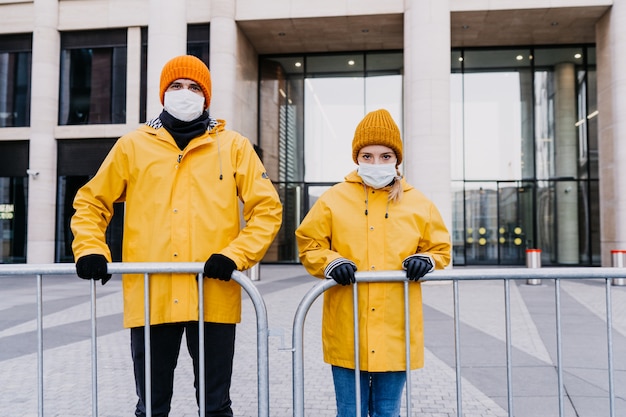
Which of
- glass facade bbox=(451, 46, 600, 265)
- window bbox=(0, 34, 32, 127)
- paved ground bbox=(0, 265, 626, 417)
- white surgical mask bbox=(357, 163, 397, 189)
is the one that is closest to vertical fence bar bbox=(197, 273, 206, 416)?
paved ground bbox=(0, 265, 626, 417)

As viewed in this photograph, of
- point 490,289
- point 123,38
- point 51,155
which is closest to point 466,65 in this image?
point 490,289

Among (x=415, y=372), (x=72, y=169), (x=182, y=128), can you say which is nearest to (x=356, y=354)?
(x=182, y=128)

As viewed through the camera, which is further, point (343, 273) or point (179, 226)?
point (179, 226)

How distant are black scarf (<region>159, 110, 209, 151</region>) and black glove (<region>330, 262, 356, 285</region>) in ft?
3.56

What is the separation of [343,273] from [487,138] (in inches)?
748

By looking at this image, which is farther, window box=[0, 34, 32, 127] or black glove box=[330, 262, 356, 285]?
window box=[0, 34, 32, 127]

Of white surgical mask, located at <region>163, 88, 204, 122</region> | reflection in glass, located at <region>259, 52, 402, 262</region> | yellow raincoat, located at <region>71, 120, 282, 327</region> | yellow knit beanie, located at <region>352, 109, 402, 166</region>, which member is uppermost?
reflection in glass, located at <region>259, 52, 402, 262</region>

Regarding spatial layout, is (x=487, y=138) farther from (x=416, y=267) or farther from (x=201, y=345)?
(x=201, y=345)

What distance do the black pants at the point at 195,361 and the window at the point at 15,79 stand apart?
59.9ft

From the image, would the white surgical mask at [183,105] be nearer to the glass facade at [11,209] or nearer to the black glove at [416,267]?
the black glove at [416,267]

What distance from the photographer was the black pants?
275 cm

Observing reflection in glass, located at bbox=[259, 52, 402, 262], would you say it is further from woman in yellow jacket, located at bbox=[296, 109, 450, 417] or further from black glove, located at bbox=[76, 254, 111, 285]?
black glove, located at bbox=[76, 254, 111, 285]

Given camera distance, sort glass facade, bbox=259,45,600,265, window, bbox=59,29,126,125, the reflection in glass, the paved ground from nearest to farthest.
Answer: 1. the paved ground
2. window, bbox=59,29,126,125
3. glass facade, bbox=259,45,600,265
4. the reflection in glass

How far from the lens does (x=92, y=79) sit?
17.8 meters
